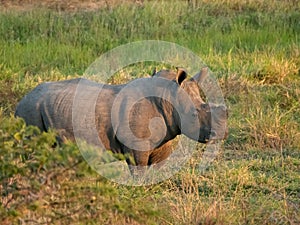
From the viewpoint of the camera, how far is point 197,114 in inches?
249

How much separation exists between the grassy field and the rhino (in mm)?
360

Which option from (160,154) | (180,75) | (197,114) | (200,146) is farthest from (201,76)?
(200,146)

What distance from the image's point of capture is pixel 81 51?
1141 cm

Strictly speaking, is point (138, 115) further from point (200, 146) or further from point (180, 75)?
point (200, 146)

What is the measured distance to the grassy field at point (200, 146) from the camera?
4.18 m

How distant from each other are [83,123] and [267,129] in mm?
2070

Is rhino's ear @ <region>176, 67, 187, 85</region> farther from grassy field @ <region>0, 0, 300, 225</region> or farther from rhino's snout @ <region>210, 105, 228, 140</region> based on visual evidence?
grassy field @ <region>0, 0, 300, 225</region>

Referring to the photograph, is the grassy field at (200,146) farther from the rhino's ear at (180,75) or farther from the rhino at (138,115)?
the rhino's ear at (180,75)

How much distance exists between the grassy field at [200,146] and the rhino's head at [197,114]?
362mm

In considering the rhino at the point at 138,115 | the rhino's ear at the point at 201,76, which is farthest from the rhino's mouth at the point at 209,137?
the rhino's ear at the point at 201,76

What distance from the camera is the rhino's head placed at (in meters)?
6.29

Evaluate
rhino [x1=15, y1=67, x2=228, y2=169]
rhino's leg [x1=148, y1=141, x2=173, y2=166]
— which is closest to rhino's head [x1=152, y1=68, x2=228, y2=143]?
rhino [x1=15, y1=67, x2=228, y2=169]

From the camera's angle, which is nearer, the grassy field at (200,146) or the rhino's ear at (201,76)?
the grassy field at (200,146)

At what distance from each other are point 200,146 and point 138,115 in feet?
4.18
